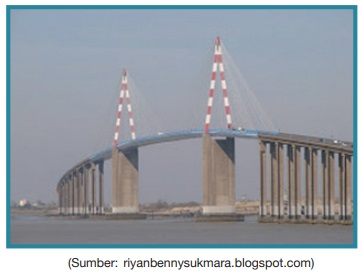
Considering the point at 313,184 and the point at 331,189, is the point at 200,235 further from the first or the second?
the point at 313,184

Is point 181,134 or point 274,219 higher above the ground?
point 181,134

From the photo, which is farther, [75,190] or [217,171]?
[75,190]

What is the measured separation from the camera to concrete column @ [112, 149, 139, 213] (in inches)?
3073

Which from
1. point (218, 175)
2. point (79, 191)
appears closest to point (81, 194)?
point (79, 191)

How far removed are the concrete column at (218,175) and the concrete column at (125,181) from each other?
1590 centimetres

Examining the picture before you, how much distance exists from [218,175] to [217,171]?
0.31m

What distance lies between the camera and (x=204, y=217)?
6297 centimetres

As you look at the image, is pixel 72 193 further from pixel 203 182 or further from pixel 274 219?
pixel 274 219

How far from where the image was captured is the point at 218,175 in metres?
62.3

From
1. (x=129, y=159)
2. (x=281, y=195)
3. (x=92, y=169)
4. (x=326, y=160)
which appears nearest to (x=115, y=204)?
(x=129, y=159)

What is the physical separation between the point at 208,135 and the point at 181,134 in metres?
4.33

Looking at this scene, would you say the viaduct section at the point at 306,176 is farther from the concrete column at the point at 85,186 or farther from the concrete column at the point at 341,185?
the concrete column at the point at 85,186

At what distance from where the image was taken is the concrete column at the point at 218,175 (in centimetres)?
6212
